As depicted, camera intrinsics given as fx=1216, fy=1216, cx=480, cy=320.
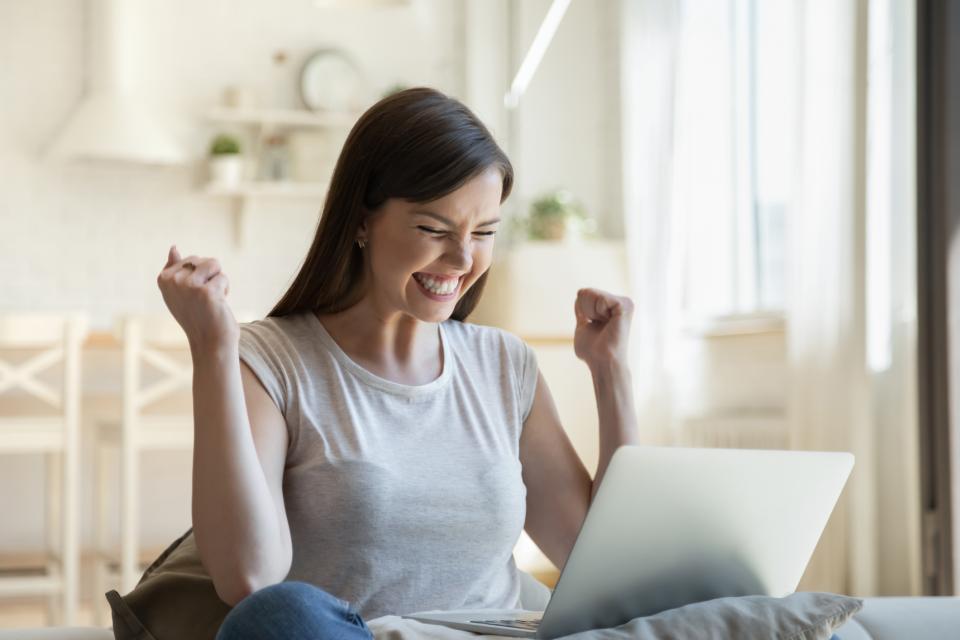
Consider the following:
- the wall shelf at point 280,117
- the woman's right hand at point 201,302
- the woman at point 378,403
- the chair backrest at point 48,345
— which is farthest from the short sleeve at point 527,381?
the wall shelf at point 280,117

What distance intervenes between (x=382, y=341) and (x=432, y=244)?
0.15 meters

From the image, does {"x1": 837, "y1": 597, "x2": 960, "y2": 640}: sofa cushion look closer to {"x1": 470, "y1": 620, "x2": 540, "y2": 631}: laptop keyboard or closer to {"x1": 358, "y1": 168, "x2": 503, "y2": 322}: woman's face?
{"x1": 470, "y1": 620, "x2": 540, "y2": 631}: laptop keyboard

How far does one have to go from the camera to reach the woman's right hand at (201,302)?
1.11 metres

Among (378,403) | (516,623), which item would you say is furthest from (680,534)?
(378,403)

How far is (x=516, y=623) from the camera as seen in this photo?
113 cm

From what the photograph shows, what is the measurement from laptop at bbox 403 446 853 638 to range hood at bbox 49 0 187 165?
348 cm

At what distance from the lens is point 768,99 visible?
12.5 ft

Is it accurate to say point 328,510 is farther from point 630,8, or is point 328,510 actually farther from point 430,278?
point 630,8

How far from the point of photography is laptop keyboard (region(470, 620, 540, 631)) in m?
1.10

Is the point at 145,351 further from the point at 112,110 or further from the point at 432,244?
the point at 432,244

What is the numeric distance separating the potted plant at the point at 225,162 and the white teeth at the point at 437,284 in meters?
3.38

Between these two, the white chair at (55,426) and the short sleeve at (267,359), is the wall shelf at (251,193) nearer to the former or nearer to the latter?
the white chair at (55,426)

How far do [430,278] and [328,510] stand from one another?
0.88 feet

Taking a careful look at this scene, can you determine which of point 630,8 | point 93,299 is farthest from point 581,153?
point 93,299
